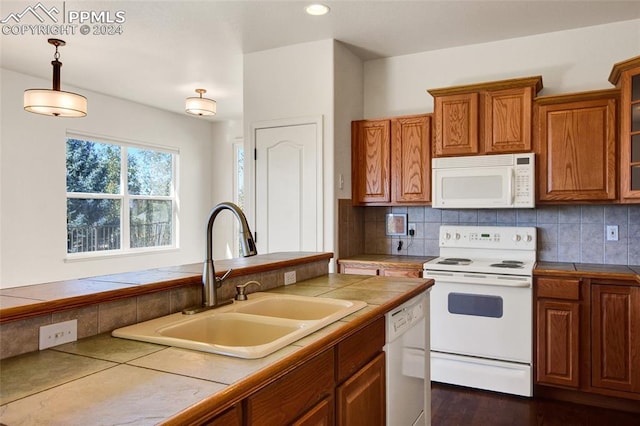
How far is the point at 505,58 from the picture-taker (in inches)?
148

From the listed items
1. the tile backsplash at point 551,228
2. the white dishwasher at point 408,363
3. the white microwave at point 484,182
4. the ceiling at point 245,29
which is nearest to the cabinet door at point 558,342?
the tile backsplash at point 551,228

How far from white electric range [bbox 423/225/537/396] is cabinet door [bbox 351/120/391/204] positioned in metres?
0.81

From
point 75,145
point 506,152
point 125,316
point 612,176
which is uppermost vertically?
point 75,145

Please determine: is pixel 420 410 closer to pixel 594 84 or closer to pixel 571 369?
pixel 571 369

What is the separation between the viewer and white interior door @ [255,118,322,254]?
3840 mm

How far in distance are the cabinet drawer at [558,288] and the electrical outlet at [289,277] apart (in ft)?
5.89

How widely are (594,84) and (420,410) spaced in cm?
280

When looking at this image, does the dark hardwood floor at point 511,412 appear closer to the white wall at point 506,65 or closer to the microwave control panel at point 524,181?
the microwave control panel at point 524,181

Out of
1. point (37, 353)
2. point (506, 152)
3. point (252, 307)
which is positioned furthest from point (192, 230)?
point (37, 353)

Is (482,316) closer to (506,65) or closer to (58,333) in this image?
(506,65)

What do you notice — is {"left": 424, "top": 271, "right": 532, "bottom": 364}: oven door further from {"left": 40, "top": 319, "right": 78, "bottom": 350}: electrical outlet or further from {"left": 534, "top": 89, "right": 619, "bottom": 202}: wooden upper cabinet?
{"left": 40, "top": 319, "right": 78, "bottom": 350}: electrical outlet

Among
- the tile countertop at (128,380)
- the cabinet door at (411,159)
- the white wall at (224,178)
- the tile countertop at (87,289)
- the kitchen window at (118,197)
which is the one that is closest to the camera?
the tile countertop at (128,380)

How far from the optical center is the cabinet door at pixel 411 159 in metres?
3.75

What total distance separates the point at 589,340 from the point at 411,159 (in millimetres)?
1838
